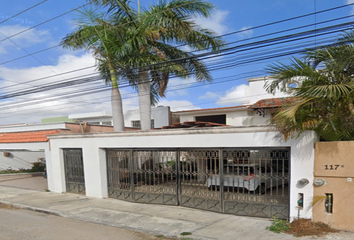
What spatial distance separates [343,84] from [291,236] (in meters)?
3.19

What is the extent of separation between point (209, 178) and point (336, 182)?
9.99 ft

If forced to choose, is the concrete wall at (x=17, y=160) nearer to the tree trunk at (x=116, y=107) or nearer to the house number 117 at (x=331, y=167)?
the tree trunk at (x=116, y=107)

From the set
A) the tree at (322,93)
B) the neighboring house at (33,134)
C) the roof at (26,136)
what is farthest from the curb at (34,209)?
the tree at (322,93)

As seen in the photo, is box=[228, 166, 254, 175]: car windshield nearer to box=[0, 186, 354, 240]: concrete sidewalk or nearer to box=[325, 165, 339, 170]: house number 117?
box=[0, 186, 354, 240]: concrete sidewalk

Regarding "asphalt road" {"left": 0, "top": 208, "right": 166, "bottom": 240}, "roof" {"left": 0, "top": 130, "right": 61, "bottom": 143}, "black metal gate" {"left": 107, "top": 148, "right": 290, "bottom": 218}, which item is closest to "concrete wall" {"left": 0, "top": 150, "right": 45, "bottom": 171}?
"roof" {"left": 0, "top": 130, "right": 61, "bottom": 143}

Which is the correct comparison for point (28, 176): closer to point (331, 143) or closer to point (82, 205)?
point (82, 205)

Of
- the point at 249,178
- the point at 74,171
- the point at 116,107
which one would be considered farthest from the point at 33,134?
the point at 249,178

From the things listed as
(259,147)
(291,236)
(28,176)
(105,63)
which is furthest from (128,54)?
(28,176)

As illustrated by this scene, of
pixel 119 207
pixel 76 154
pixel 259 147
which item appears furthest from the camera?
pixel 76 154

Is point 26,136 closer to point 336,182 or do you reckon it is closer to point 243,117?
point 243,117

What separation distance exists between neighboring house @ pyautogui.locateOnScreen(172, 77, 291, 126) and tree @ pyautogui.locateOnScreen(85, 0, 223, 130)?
9.93ft

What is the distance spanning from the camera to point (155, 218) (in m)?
6.58

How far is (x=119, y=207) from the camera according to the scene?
25.6 ft

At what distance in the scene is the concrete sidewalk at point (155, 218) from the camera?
17.6 ft
